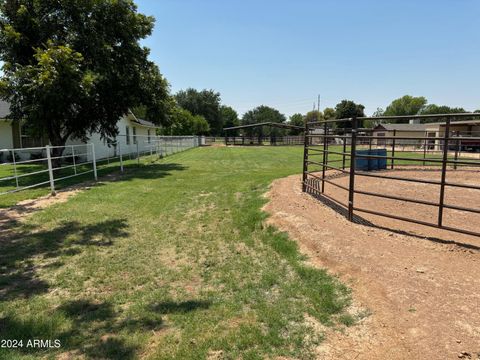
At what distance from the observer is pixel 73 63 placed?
12.3 meters

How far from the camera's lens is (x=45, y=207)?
326 inches

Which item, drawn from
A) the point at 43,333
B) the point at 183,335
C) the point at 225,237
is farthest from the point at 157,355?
the point at 225,237

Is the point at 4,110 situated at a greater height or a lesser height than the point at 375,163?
greater

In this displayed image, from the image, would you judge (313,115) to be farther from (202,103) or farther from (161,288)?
(161,288)

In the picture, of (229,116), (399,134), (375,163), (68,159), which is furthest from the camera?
(229,116)

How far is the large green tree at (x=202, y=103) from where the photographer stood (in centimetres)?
7462

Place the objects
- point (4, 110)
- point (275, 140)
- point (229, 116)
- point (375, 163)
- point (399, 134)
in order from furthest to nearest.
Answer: point (229, 116)
point (275, 140)
point (399, 134)
point (4, 110)
point (375, 163)

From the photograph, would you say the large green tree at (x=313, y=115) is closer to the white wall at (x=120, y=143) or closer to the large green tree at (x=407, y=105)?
the large green tree at (x=407, y=105)

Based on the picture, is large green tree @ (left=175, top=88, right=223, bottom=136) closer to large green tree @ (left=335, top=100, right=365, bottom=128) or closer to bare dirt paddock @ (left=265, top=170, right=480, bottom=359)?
large green tree @ (left=335, top=100, right=365, bottom=128)

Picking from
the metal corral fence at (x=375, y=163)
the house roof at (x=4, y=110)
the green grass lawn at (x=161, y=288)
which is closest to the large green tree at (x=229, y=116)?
the house roof at (x=4, y=110)

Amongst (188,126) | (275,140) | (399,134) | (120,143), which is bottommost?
(275,140)

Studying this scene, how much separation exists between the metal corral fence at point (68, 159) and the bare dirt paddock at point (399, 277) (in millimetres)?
7845

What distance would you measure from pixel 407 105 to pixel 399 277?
126 meters

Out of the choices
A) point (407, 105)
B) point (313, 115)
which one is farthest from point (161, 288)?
point (407, 105)
